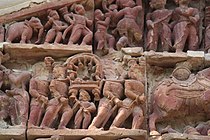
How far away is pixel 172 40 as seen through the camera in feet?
24.6

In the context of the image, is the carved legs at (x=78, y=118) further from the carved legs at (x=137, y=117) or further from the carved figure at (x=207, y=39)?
the carved figure at (x=207, y=39)

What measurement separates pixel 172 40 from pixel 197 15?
31 centimetres

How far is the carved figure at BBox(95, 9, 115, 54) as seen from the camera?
745cm

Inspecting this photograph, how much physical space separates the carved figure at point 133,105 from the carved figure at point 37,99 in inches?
20.5

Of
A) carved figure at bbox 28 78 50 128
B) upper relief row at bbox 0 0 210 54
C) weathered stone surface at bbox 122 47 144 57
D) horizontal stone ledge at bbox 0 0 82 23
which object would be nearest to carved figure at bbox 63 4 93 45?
upper relief row at bbox 0 0 210 54

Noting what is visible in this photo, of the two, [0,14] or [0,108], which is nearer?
[0,108]

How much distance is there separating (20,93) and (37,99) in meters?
0.14

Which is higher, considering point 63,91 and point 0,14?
point 0,14

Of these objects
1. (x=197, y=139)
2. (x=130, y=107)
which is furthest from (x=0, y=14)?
(x=197, y=139)

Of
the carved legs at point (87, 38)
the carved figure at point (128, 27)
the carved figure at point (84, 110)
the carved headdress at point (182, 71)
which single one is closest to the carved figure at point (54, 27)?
the carved legs at point (87, 38)

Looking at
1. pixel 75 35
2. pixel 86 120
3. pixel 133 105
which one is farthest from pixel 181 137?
pixel 75 35

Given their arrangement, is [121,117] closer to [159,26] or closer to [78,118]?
[78,118]

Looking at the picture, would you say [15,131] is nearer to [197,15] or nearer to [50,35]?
[50,35]

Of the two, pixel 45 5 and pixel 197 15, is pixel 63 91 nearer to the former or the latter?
pixel 45 5
